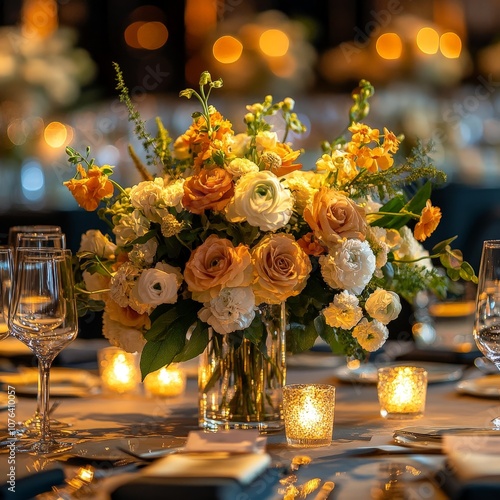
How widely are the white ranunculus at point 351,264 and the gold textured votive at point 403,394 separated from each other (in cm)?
25

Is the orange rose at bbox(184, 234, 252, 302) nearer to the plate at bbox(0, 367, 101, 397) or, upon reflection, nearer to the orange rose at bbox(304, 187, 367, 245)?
the orange rose at bbox(304, 187, 367, 245)

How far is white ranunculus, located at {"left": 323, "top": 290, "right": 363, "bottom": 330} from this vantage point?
1438 millimetres

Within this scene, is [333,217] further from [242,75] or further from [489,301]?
[242,75]

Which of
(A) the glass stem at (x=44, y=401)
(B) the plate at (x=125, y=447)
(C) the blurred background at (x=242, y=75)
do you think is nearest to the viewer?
(B) the plate at (x=125, y=447)

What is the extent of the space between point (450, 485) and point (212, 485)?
0.25 meters

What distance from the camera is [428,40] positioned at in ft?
19.2

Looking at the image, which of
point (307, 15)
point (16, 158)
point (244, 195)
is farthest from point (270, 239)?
point (307, 15)

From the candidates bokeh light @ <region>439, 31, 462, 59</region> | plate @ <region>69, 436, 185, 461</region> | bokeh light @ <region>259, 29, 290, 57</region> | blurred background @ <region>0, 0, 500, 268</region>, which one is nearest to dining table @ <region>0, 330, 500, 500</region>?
plate @ <region>69, 436, 185, 461</region>

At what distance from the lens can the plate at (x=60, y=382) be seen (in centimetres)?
183


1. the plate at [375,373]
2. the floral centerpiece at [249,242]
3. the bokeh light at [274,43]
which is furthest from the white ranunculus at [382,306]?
the bokeh light at [274,43]

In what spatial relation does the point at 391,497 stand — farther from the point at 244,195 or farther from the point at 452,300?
the point at 452,300

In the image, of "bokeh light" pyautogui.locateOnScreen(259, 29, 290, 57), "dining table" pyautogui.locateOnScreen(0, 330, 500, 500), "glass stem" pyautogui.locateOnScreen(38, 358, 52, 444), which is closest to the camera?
"dining table" pyautogui.locateOnScreen(0, 330, 500, 500)

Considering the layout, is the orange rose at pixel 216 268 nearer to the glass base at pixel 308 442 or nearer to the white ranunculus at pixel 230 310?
the white ranunculus at pixel 230 310

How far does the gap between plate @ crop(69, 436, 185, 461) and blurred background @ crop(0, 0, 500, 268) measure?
230 centimetres
